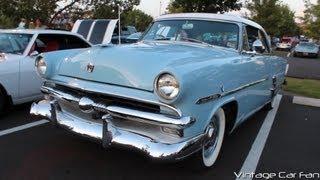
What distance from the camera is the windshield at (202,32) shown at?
5.84 metres

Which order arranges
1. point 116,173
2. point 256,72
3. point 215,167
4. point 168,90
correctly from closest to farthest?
1. point 168,90
2. point 116,173
3. point 215,167
4. point 256,72

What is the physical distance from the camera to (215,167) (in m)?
4.93

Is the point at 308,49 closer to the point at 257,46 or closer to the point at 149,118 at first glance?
the point at 257,46

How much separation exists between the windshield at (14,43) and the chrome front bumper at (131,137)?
3004 mm

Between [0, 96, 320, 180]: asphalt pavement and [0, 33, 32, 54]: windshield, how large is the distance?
3.72 ft

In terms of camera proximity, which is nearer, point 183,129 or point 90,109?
point 183,129

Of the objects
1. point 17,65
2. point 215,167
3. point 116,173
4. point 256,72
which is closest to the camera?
point 116,173

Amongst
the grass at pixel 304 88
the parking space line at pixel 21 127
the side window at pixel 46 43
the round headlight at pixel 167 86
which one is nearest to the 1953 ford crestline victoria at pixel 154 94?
the round headlight at pixel 167 86

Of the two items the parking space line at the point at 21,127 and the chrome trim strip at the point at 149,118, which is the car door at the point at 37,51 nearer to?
the parking space line at the point at 21,127

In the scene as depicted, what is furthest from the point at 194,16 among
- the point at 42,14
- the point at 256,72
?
the point at 42,14

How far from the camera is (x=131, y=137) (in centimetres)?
412

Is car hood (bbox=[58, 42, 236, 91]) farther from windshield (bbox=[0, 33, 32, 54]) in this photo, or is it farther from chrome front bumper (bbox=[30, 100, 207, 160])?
windshield (bbox=[0, 33, 32, 54])

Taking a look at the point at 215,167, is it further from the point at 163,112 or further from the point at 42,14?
the point at 42,14

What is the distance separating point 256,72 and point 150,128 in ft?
7.78
